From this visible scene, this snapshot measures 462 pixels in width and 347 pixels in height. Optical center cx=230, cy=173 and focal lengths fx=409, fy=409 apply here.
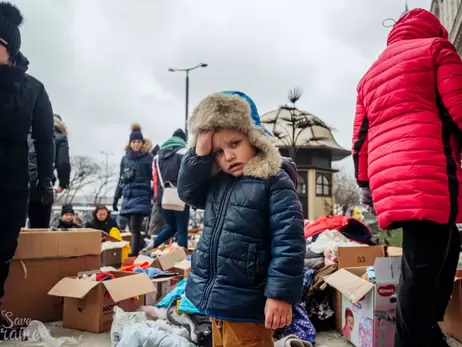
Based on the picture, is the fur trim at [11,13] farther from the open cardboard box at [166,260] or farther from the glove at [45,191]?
the open cardboard box at [166,260]

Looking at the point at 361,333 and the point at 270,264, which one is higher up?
the point at 270,264

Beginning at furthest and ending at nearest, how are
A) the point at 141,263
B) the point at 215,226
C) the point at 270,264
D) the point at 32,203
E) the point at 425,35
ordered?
the point at 141,263 → the point at 32,203 → the point at 425,35 → the point at 215,226 → the point at 270,264

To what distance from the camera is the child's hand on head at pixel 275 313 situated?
5.15 ft

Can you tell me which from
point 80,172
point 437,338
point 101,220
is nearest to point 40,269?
point 437,338

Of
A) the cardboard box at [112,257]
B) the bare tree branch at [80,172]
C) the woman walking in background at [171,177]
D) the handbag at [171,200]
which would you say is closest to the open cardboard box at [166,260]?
the cardboard box at [112,257]

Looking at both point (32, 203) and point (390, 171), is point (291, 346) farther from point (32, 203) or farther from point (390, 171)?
point (32, 203)

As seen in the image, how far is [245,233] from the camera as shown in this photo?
66.8 inches

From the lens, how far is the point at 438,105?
6.09 ft

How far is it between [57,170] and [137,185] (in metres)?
1.69

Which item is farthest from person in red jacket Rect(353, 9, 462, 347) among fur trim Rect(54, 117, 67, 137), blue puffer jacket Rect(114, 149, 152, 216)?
blue puffer jacket Rect(114, 149, 152, 216)

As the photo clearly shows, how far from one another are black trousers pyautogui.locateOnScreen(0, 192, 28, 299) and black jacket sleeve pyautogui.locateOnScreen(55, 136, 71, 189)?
4.76ft

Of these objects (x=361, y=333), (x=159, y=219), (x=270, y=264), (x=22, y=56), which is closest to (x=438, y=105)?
(x=270, y=264)

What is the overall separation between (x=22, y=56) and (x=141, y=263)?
2.34m

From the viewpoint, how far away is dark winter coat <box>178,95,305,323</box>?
1629 mm
